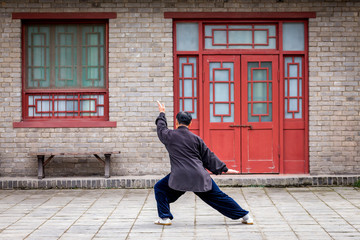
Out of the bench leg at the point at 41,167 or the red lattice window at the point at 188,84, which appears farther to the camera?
the red lattice window at the point at 188,84

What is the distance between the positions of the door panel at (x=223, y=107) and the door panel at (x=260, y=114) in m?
0.14

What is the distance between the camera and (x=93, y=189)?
10180mm

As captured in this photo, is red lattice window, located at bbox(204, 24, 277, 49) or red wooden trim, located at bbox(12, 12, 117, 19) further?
red lattice window, located at bbox(204, 24, 277, 49)

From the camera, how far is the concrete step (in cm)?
1021

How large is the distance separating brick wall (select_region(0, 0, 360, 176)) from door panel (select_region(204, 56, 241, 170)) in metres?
0.80

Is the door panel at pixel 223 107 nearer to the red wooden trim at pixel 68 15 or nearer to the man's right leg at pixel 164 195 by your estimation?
the red wooden trim at pixel 68 15

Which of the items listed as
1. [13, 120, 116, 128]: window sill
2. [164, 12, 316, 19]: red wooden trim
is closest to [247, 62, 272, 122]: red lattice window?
[164, 12, 316, 19]: red wooden trim

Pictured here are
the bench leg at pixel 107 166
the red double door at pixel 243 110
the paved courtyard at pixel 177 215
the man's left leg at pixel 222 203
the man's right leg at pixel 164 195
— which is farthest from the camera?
the red double door at pixel 243 110

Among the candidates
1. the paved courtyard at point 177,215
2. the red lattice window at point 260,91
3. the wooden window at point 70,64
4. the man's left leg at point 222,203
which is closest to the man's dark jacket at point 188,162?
the man's left leg at point 222,203

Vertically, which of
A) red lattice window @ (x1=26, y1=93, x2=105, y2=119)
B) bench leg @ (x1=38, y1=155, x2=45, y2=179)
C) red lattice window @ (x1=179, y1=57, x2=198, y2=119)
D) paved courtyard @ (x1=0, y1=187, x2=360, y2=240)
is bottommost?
paved courtyard @ (x1=0, y1=187, x2=360, y2=240)

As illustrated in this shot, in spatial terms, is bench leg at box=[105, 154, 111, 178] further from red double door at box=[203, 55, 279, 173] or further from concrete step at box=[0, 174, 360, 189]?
red double door at box=[203, 55, 279, 173]

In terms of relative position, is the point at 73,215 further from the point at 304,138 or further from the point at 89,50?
the point at 304,138

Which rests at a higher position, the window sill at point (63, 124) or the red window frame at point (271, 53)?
the red window frame at point (271, 53)

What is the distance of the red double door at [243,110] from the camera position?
1065 centimetres
